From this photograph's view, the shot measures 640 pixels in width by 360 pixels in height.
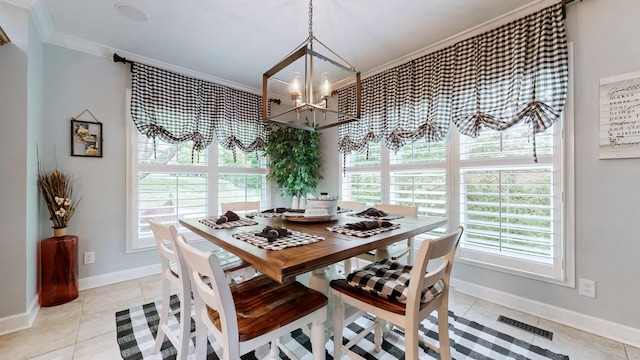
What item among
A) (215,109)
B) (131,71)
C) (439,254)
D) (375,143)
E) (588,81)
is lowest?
(439,254)

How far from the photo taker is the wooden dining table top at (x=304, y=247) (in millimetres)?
944

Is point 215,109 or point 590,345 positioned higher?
point 215,109

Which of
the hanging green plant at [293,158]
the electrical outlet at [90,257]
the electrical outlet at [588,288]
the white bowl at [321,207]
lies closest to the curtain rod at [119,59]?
the hanging green plant at [293,158]

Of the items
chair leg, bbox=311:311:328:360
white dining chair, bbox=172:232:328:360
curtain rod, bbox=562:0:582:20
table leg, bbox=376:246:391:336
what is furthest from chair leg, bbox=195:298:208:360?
curtain rod, bbox=562:0:582:20

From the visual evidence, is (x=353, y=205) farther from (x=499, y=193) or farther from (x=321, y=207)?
(x=499, y=193)

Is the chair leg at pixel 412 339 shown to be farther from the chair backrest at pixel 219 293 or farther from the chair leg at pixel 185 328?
the chair leg at pixel 185 328

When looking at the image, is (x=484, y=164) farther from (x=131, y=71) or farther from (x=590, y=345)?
(x=131, y=71)

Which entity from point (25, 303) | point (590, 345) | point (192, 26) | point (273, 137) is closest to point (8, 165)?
point (25, 303)

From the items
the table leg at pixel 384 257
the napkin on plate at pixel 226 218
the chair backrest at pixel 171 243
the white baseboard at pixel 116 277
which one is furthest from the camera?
the white baseboard at pixel 116 277

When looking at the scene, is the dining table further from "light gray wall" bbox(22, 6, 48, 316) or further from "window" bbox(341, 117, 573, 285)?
"light gray wall" bbox(22, 6, 48, 316)

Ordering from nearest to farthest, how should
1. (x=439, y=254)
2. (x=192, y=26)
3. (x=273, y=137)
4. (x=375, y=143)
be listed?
(x=439, y=254), (x=192, y=26), (x=375, y=143), (x=273, y=137)

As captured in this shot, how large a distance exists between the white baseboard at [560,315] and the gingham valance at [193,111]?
3.11m

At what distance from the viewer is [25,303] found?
6.40ft

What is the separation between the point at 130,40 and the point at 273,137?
1.83 meters
